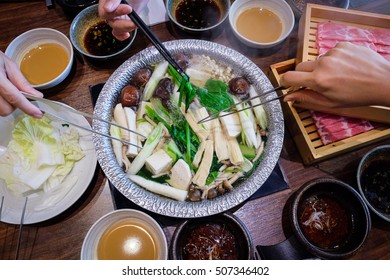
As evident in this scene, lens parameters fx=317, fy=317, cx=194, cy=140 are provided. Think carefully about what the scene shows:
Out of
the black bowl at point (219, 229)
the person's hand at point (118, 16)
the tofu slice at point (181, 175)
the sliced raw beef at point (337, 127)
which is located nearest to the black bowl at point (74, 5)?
the person's hand at point (118, 16)

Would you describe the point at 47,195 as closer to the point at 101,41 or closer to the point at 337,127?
the point at 101,41

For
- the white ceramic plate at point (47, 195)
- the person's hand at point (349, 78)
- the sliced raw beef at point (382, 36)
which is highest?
the person's hand at point (349, 78)

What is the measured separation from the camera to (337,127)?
1.97 meters

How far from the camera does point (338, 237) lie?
1.80 meters

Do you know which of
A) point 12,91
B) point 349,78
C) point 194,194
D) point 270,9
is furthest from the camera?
point 270,9

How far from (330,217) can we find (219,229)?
652 mm

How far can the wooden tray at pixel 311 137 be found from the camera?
6.28ft

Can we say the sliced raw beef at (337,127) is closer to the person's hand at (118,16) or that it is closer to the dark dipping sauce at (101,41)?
the person's hand at (118,16)

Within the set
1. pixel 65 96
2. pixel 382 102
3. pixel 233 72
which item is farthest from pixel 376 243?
pixel 65 96

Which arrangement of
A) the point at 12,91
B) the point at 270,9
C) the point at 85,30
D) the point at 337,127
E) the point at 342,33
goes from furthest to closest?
the point at 270,9, the point at 85,30, the point at 342,33, the point at 337,127, the point at 12,91

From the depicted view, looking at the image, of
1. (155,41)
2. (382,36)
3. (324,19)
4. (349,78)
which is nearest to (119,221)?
(155,41)

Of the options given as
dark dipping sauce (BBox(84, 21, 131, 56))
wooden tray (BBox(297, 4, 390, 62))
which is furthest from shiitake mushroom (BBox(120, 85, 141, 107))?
wooden tray (BBox(297, 4, 390, 62))

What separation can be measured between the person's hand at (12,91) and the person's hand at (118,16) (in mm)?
614
